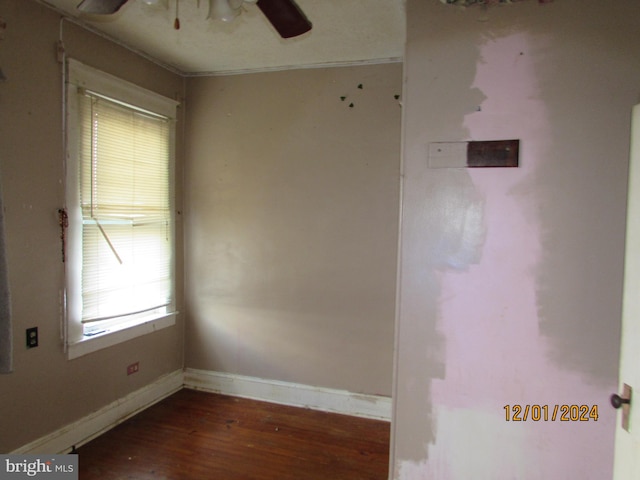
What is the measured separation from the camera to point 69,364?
7.57 feet

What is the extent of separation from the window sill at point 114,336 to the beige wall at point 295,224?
292mm

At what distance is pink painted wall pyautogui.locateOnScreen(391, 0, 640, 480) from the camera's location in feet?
4.77

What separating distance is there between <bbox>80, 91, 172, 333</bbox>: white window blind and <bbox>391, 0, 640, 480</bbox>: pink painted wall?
1976 millimetres

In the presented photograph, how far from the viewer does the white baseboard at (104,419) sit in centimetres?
217

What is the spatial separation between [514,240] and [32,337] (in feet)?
8.30

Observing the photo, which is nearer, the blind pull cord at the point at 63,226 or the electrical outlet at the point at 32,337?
the electrical outlet at the point at 32,337

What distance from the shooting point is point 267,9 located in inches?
55.6

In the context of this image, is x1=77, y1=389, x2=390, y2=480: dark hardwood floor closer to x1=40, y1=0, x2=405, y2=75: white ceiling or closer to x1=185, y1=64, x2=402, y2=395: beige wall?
x1=185, y1=64, x2=402, y2=395: beige wall

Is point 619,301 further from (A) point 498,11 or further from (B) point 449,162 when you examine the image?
(A) point 498,11

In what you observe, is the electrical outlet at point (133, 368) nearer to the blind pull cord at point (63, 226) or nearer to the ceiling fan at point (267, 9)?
the blind pull cord at point (63, 226)

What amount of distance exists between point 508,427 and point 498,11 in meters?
1.71

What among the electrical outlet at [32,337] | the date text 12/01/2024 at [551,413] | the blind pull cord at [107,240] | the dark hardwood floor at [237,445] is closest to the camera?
the date text 12/01/2024 at [551,413]

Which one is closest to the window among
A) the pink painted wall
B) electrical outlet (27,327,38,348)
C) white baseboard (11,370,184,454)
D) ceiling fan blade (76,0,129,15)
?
electrical outlet (27,327,38,348)

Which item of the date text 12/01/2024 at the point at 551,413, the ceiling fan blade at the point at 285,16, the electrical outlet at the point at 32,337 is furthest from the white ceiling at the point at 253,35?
the date text 12/01/2024 at the point at 551,413
